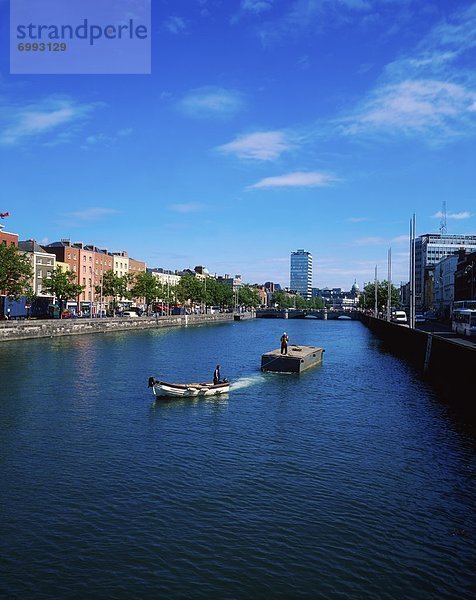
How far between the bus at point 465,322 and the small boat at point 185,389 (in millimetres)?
47761

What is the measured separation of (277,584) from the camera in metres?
15.7

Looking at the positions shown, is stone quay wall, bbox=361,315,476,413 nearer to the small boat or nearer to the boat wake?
the boat wake

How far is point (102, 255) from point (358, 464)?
521 ft

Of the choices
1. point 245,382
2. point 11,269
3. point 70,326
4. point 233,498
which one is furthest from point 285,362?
point 70,326

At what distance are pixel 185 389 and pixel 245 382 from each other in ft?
37.9

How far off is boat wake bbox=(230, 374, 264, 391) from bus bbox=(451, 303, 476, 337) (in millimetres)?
37272

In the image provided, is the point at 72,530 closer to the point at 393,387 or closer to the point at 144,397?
the point at 144,397

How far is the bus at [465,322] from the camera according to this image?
78.6 meters

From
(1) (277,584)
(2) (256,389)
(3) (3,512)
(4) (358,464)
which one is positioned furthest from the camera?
(2) (256,389)

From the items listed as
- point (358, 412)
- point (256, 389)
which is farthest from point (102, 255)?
point (358, 412)

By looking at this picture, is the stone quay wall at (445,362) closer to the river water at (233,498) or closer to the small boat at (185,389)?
the river water at (233,498)

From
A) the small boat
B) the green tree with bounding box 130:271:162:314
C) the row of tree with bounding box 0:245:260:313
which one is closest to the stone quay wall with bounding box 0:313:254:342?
the row of tree with bounding box 0:245:260:313

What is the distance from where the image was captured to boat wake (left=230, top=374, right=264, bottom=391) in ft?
165

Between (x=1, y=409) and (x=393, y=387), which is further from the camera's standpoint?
(x=393, y=387)
